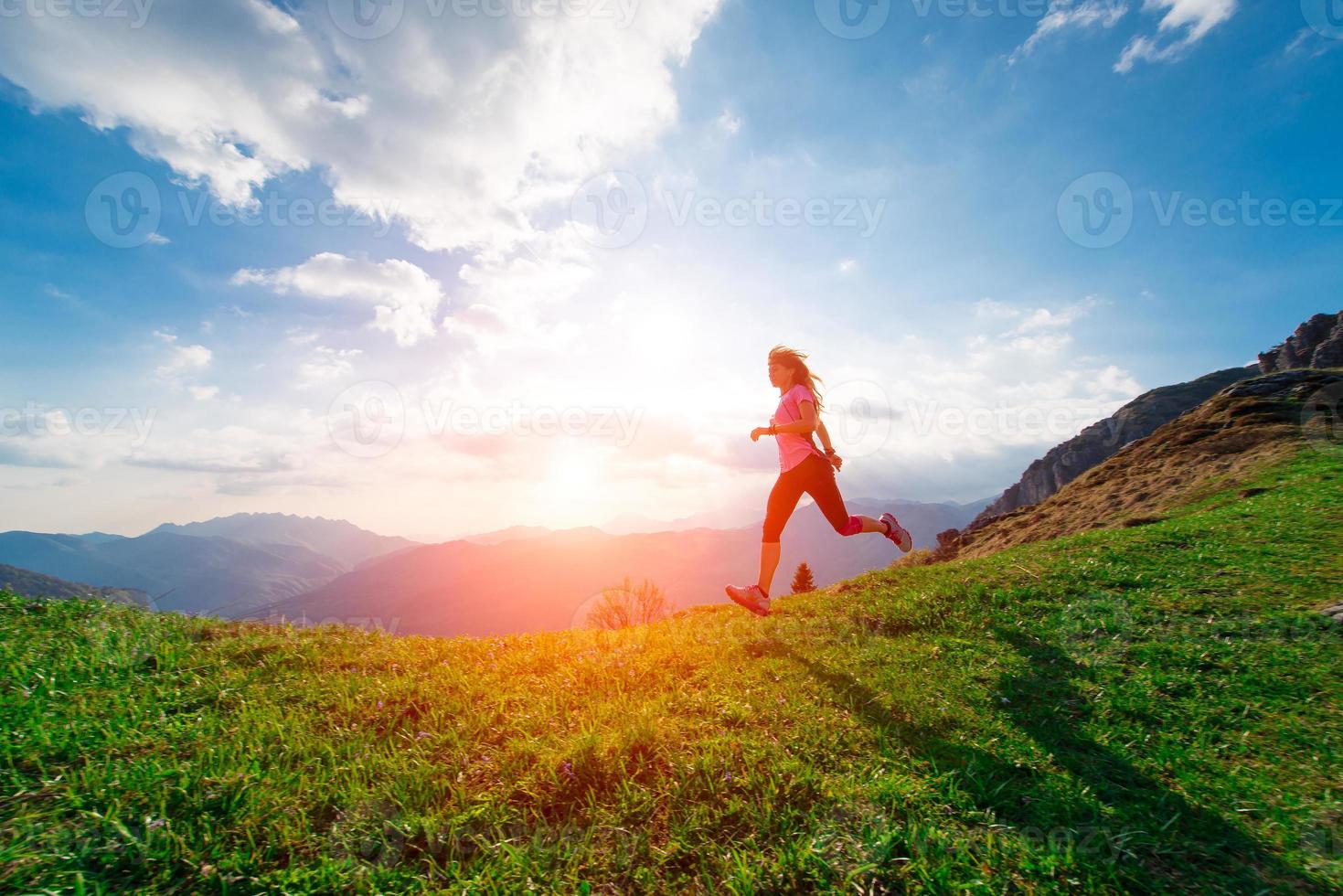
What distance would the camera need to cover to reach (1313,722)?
4.01 meters

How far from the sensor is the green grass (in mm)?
2773

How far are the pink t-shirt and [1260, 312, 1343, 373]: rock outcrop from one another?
76.4 meters

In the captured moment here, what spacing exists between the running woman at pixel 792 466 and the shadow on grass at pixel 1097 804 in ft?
11.2

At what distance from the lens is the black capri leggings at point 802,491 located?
27.0ft

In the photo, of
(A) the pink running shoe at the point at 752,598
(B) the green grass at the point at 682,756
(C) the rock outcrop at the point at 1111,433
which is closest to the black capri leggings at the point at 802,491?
(A) the pink running shoe at the point at 752,598

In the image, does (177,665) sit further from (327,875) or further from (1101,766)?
→ (1101,766)

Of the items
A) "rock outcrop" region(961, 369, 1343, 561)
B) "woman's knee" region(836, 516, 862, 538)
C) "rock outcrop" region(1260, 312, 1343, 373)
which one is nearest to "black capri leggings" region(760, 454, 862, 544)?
"woman's knee" region(836, 516, 862, 538)

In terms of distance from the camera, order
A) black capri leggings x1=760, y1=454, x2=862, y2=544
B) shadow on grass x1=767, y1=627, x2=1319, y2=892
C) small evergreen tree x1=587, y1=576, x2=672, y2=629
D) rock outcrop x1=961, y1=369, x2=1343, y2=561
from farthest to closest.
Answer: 1. small evergreen tree x1=587, y1=576, x2=672, y2=629
2. rock outcrop x1=961, y1=369, x2=1343, y2=561
3. black capri leggings x1=760, y1=454, x2=862, y2=544
4. shadow on grass x1=767, y1=627, x2=1319, y2=892

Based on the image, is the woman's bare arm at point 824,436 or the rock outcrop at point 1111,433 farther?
the rock outcrop at point 1111,433

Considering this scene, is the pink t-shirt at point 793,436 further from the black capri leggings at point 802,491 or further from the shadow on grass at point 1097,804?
the shadow on grass at point 1097,804

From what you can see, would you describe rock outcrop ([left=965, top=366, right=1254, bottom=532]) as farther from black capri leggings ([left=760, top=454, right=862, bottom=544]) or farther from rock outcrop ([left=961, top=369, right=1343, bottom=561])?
black capri leggings ([left=760, top=454, right=862, bottom=544])

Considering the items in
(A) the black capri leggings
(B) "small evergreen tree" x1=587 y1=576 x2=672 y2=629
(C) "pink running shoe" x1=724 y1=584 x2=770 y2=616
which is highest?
(A) the black capri leggings

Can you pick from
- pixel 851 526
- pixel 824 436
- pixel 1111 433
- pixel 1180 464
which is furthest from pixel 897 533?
pixel 1111 433

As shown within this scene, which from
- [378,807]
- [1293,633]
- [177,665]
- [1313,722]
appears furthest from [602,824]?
[1293,633]
